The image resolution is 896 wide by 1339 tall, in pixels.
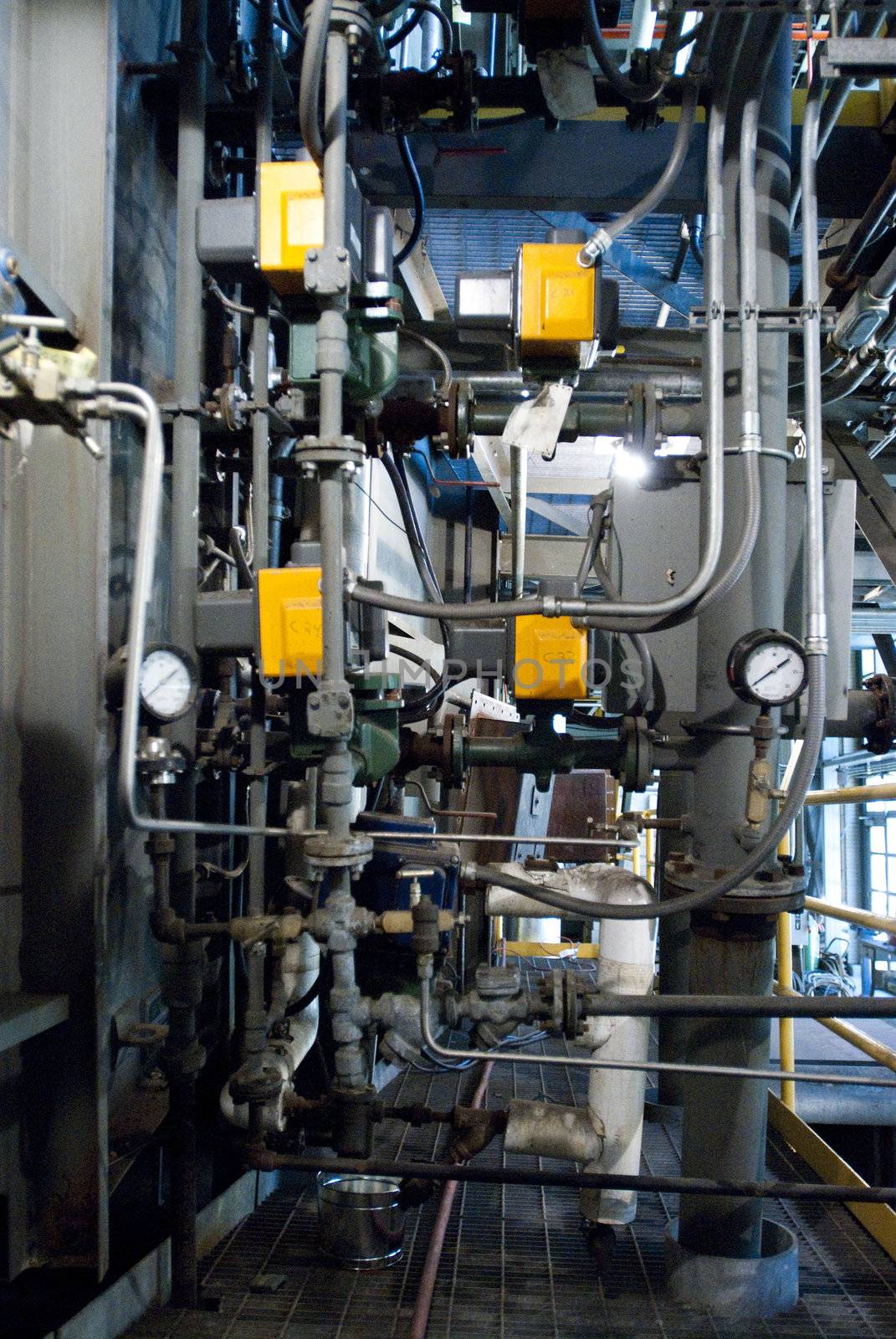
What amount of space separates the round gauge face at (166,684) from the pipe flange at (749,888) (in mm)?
1139

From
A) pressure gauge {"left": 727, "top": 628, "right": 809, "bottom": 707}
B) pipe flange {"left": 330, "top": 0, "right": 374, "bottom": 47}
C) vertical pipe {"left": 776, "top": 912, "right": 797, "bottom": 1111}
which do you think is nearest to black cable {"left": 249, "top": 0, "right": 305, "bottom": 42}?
pipe flange {"left": 330, "top": 0, "right": 374, "bottom": 47}

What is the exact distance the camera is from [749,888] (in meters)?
1.98

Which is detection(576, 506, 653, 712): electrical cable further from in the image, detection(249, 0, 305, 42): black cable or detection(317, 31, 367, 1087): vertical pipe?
detection(249, 0, 305, 42): black cable

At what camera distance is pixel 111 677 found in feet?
6.08

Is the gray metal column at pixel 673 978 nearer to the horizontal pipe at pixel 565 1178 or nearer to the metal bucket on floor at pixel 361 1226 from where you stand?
the horizontal pipe at pixel 565 1178

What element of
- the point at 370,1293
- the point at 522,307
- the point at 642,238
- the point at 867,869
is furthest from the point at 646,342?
the point at 867,869

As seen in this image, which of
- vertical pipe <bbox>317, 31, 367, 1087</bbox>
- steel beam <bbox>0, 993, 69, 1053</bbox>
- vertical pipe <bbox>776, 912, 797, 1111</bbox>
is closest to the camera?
steel beam <bbox>0, 993, 69, 1053</bbox>

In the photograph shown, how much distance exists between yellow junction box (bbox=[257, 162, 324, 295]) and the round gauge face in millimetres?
830

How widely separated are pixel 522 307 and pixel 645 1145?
2.55 meters

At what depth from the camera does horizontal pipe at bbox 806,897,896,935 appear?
7.27 ft

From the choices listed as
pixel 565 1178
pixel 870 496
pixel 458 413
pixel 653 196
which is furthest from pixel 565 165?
pixel 565 1178

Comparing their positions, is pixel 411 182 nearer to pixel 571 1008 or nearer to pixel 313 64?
pixel 313 64

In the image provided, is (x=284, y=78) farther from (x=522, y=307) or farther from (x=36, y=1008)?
(x=36, y=1008)

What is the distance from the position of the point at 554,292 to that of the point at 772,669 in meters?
0.98
